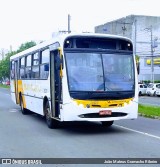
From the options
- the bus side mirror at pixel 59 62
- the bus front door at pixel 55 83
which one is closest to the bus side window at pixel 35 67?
the bus front door at pixel 55 83

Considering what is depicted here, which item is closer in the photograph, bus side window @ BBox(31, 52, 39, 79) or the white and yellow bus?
the white and yellow bus

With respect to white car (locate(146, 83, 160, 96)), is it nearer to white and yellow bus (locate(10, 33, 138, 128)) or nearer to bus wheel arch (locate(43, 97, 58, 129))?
bus wheel arch (locate(43, 97, 58, 129))

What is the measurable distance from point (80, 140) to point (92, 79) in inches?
79.1

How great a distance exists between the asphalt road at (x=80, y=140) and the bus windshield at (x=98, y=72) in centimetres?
148

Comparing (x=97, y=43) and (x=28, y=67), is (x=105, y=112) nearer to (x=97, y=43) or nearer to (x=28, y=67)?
(x=97, y=43)

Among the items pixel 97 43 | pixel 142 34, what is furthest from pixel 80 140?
pixel 142 34

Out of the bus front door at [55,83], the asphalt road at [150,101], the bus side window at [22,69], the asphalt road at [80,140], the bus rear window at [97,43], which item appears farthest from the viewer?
the asphalt road at [150,101]

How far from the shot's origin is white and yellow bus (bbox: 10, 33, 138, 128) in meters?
12.1

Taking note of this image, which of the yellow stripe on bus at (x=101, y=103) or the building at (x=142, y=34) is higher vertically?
the building at (x=142, y=34)

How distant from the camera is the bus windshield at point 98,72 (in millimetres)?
12188

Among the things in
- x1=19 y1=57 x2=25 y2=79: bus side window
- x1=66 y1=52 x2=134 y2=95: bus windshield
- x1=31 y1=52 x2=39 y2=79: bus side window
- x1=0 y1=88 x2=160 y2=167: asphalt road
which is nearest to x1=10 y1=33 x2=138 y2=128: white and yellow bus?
x1=66 y1=52 x2=134 y2=95: bus windshield

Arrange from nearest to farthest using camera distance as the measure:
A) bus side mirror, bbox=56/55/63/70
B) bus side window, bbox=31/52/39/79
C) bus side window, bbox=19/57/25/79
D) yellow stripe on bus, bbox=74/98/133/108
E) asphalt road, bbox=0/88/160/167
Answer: asphalt road, bbox=0/88/160/167
yellow stripe on bus, bbox=74/98/133/108
bus side mirror, bbox=56/55/63/70
bus side window, bbox=31/52/39/79
bus side window, bbox=19/57/25/79

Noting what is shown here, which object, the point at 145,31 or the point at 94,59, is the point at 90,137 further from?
the point at 145,31

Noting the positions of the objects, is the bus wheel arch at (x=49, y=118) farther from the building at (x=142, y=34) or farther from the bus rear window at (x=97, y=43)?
the building at (x=142, y=34)
